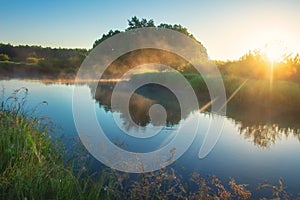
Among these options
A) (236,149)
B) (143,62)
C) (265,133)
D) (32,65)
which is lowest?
(236,149)

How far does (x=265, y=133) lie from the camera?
8.59m

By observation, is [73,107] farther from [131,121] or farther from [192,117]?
[192,117]

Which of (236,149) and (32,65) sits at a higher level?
(32,65)

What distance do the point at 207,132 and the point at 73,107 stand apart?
5.92m

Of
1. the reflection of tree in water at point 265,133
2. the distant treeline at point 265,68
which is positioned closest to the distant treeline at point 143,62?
the distant treeline at point 265,68

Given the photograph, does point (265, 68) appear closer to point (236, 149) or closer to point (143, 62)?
point (236, 149)

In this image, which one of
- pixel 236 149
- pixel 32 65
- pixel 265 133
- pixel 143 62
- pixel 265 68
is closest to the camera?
pixel 236 149

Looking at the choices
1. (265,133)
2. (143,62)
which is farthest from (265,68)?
(143,62)

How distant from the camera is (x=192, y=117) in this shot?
10641mm

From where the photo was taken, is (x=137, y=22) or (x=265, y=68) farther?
(x=137, y=22)

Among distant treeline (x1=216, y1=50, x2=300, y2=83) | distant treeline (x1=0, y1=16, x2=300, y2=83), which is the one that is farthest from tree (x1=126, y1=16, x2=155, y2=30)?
distant treeline (x1=216, y1=50, x2=300, y2=83)

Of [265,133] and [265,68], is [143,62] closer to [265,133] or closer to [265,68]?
[265,68]

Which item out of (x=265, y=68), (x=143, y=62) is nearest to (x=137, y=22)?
(x=143, y=62)

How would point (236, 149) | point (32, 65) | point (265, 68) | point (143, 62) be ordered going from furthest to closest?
point (32, 65)
point (143, 62)
point (265, 68)
point (236, 149)
